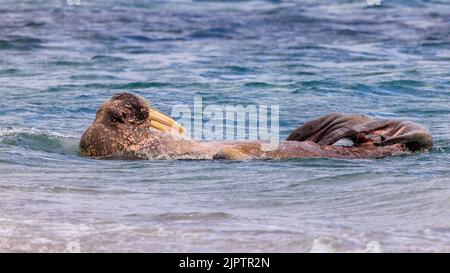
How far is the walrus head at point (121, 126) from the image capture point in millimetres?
9781

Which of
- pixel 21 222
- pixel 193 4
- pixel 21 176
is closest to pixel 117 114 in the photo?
pixel 21 176

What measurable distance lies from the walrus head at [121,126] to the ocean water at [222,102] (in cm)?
17

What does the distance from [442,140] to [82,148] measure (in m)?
3.60

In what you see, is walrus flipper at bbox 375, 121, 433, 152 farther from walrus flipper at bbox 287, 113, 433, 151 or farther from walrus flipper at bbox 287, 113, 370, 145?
walrus flipper at bbox 287, 113, 370, 145

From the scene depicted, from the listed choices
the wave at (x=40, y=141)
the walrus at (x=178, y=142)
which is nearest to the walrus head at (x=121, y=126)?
the walrus at (x=178, y=142)

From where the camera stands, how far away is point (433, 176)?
9031 mm

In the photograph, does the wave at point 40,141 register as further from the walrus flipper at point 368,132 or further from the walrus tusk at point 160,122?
the walrus flipper at point 368,132

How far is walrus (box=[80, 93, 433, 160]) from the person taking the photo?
9.81 m

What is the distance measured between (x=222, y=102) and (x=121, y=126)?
15.7 feet

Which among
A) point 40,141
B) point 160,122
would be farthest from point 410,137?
point 40,141

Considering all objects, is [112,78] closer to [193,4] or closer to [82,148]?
[82,148]
